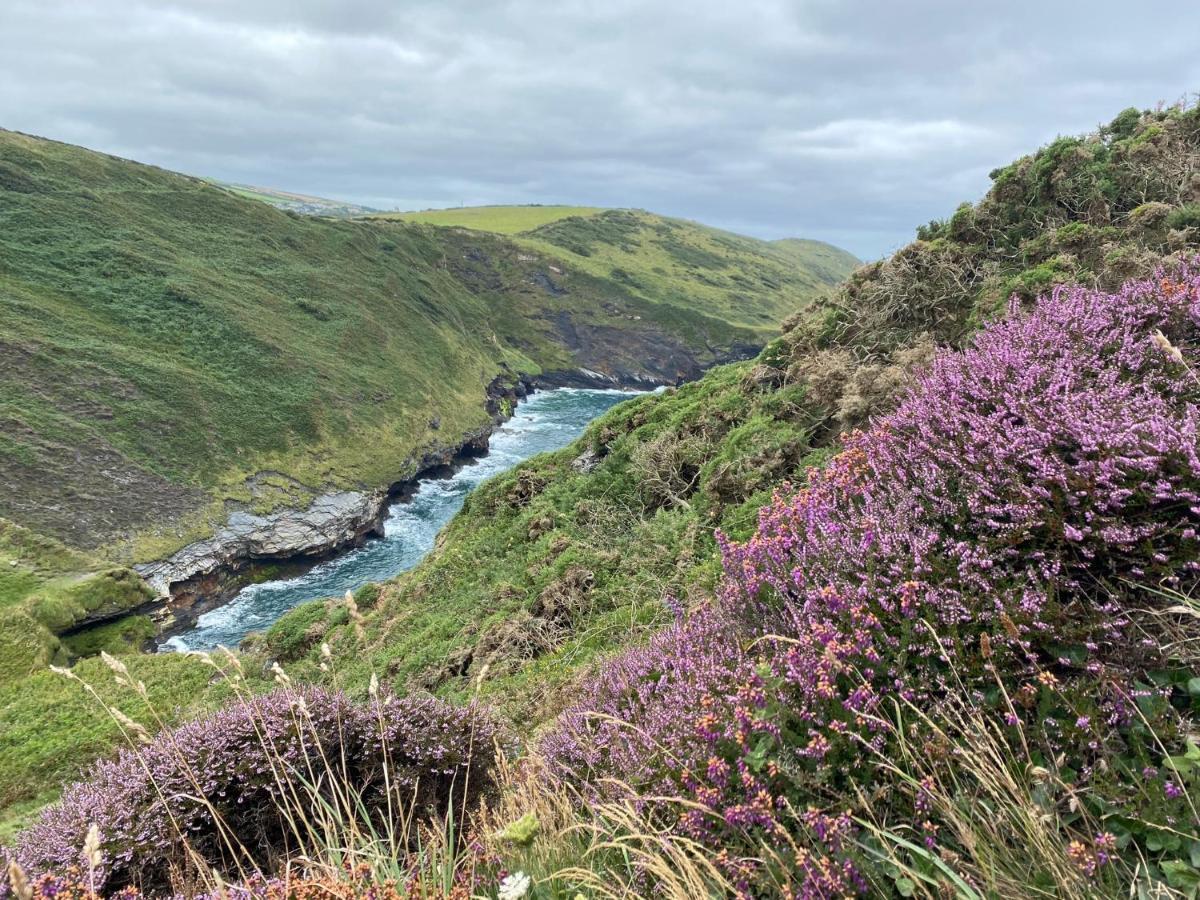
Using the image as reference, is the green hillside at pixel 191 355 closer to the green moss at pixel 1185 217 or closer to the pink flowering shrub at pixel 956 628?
the pink flowering shrub at pixel 956 628

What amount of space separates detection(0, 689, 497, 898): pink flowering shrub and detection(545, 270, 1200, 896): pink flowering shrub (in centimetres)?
133

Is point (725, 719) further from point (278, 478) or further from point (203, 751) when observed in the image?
point (278, 478)

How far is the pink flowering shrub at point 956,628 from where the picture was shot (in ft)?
7.39

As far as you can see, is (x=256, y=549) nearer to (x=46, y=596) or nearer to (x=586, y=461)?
(x=46, y=596)

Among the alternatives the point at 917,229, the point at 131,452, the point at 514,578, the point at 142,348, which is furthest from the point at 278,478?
the point at 917,229

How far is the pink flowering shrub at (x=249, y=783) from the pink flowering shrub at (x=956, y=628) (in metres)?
1.33

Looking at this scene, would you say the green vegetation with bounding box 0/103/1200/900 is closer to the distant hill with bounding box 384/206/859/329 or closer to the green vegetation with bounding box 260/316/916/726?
the green vegetation with bounding box 260/316/916/726

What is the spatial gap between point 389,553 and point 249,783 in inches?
1641

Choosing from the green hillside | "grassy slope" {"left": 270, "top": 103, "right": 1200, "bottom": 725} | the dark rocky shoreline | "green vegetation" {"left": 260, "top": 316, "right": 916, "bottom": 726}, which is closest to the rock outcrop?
the dark rocky shoreline

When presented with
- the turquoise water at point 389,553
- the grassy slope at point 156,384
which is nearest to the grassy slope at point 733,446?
the turquoise water at point 389,553

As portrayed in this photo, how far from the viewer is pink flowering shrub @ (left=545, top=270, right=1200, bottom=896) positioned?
2.25m

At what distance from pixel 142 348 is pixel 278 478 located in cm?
1827

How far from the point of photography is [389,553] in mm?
43531

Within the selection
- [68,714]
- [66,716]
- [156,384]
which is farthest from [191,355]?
[66,716]
